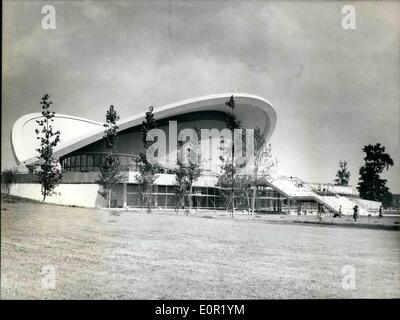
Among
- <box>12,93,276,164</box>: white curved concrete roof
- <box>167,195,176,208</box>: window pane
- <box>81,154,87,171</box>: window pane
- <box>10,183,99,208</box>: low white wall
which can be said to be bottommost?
<box>167,195,176,208</box>: window pane

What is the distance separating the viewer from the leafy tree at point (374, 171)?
14781mm

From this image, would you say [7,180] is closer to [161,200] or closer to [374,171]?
[161,200]

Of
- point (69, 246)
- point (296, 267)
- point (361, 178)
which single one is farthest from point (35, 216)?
point (361, 178)

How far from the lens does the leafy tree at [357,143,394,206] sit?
48.5ft

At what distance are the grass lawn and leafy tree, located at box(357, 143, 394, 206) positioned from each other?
2837mm

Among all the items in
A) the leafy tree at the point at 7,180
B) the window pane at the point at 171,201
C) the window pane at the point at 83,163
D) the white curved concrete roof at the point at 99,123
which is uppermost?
the white curved concrete roof at the point at 99,123

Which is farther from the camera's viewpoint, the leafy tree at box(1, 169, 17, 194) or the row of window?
the row of window

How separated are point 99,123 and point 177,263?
35.5m

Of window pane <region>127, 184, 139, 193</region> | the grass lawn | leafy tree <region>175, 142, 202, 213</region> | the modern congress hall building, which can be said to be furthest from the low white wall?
the grass lawn

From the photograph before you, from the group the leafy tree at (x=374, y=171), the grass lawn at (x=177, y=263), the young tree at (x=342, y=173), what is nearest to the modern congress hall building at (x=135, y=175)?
the young tree at (x=342, y=173)

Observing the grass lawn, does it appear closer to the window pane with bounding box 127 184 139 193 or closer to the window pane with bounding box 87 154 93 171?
the window pane with bounding box 127 184 139 193

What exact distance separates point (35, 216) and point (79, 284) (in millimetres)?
6234

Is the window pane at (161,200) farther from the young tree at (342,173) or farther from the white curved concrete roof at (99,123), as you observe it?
the young tree at (342,173)

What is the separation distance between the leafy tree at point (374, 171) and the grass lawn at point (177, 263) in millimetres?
2837
